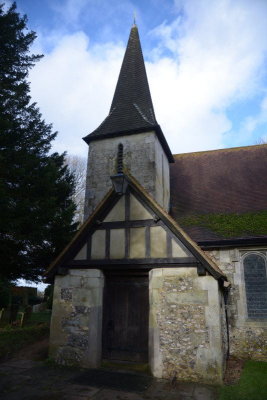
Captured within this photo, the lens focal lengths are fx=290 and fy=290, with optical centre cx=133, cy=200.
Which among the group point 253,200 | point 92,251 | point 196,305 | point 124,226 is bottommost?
point 196,305

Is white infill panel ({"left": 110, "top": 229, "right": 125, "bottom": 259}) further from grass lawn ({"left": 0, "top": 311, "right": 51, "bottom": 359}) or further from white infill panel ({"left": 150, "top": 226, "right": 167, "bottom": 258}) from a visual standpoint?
grass lawn ({"left": 0, "top": 311, "right": 51, "bottom": 359})

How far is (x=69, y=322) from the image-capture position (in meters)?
7.89

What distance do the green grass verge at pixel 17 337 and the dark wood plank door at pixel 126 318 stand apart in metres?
3.25

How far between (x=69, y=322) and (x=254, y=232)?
20.3 feet

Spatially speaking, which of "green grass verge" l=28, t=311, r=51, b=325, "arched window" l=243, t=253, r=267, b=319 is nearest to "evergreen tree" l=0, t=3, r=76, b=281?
"green grass verge" l=28, t=311, r=51, b=325

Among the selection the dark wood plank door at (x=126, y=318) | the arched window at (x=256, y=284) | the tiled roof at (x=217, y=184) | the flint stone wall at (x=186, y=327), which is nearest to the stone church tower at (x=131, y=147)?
the tiled roof at (x=217, y=184)

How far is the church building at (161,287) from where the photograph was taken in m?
6.88

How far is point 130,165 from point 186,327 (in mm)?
7605

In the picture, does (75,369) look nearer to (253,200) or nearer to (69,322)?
(69,322)

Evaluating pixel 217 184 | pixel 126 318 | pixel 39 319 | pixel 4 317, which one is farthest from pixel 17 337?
pixel 217 184

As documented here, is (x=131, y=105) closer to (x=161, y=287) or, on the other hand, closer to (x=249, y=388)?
(x=161, y=287)

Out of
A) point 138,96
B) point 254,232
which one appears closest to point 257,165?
point 254,232

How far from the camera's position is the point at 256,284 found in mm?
9180

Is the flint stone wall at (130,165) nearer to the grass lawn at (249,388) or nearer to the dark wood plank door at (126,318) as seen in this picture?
the dark wood plank door at (126,318)
